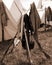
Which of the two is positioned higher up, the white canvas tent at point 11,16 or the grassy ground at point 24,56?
the white canvas tent at point 11,16

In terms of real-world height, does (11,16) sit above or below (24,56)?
above

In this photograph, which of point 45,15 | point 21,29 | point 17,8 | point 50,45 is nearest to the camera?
point 21,29

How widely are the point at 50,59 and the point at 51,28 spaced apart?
15.9ft

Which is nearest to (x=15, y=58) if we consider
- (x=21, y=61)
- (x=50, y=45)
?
(x=21, y=61)

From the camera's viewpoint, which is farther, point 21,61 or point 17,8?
point 17,8

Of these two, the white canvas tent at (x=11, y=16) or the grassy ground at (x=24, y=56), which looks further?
the white canvas tent at (x=11, y=16)

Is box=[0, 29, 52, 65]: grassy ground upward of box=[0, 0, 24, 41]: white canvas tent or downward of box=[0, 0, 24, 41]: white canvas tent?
downward

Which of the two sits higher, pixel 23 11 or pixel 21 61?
pixel 23 11

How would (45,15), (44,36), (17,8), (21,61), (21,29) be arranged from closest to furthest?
(21,29) → (21,61) → (17,8) → (44,36) → (45,15)

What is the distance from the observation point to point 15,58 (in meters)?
6.38

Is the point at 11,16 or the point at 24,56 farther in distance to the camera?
the point at 11,16

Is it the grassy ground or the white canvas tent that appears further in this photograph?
the white canvas tent

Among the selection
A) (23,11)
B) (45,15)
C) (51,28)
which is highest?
(23,11)

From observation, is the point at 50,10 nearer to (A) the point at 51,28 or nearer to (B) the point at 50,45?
(A) the point at 51,28
